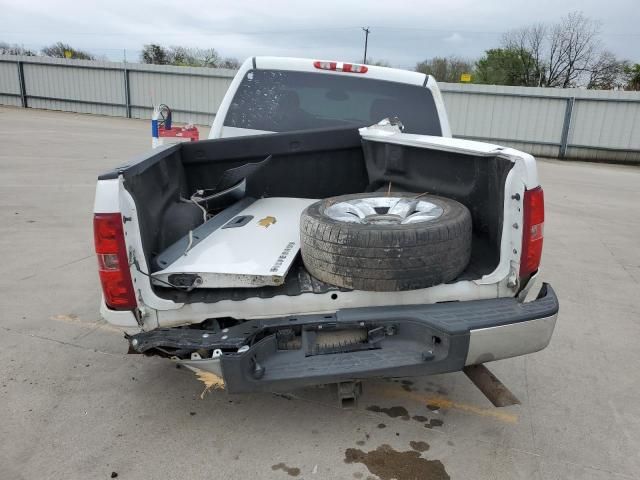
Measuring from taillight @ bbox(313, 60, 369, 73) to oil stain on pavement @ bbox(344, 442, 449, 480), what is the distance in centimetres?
290

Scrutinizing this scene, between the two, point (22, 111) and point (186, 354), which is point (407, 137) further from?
point (22, 111)

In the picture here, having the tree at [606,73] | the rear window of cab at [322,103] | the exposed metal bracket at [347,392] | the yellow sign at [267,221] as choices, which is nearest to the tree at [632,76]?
the tree at [606,73]

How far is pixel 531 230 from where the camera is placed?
8.94 ft

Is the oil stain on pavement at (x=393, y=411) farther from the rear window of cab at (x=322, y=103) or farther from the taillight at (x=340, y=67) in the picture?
the taillight at (x=340, y=67)

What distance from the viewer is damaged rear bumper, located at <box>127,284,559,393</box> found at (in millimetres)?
2402

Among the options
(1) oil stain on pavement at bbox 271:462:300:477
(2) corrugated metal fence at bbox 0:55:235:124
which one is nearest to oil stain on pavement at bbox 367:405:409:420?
(1) oil stain on pavement at bbox 271:462:300:477

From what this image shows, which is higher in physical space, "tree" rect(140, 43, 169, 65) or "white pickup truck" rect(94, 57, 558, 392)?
"tree" rect(140, 43, 169, 65)

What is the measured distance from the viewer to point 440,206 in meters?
2.98

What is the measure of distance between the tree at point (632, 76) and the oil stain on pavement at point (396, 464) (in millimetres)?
35332

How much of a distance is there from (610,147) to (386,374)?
18129 millimetres

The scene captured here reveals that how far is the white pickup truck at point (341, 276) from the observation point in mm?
2461

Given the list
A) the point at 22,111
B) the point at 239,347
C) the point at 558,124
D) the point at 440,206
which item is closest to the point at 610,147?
the point at 558,124

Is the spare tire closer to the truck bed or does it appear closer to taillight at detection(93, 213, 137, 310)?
the truck bed

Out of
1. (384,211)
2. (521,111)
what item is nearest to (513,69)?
(521,111)
